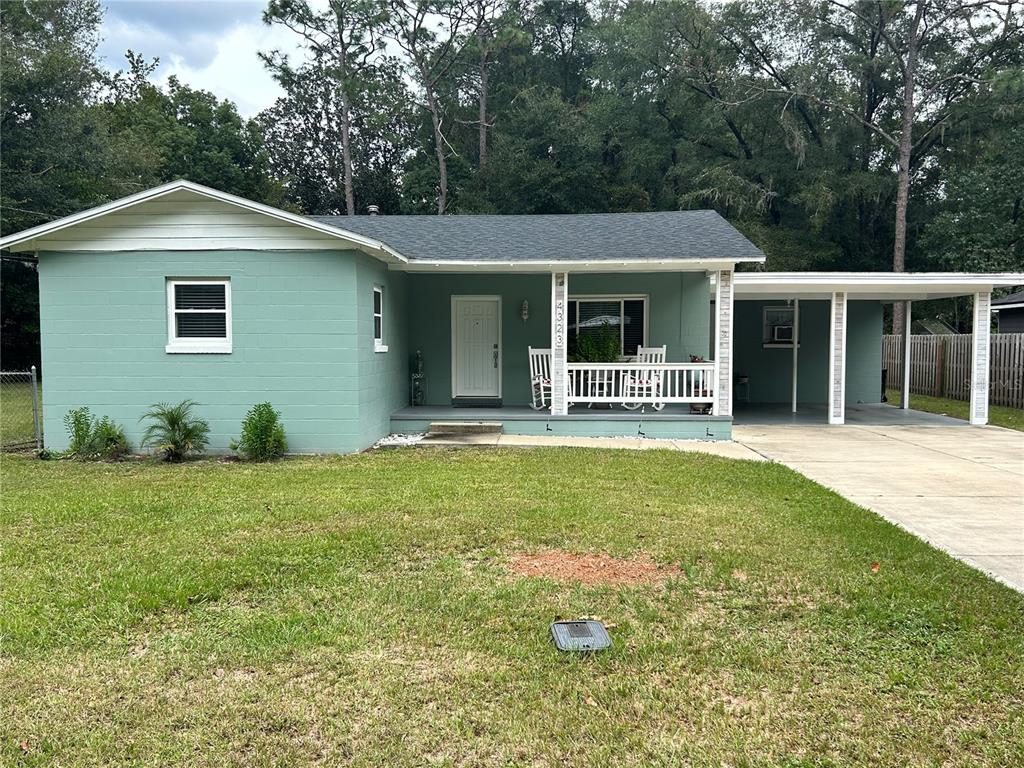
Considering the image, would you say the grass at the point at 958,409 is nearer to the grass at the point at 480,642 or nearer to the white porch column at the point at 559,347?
the white porch column at the point at 559,347

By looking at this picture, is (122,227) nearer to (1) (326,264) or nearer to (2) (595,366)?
(1) (326,264)

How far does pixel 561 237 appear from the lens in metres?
12.2

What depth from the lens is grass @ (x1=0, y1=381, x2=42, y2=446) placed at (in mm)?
10094

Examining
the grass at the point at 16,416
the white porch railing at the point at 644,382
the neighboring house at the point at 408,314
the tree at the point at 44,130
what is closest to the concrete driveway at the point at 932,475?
the white porch railing at the point at 644,382

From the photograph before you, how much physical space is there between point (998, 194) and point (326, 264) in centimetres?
2158

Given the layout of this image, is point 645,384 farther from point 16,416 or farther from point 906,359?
point 16,416

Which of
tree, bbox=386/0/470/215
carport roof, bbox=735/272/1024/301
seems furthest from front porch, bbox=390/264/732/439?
tree, bbox=386/0/470/215

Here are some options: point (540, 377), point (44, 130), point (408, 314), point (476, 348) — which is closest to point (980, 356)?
point (540, 377)

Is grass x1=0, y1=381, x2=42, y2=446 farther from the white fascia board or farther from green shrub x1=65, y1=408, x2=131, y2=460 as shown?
the white fascia board

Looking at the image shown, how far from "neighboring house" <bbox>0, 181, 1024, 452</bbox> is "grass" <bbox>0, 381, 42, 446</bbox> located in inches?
54.4

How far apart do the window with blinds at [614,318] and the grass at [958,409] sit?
20.8 feet

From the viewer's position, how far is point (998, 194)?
2145 cm

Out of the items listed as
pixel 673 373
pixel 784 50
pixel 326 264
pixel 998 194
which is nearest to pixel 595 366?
pixel 673 373

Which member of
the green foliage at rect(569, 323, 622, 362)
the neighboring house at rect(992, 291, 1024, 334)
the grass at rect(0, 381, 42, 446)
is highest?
the neighboring house at rect(992, 291, 1024, 334)
